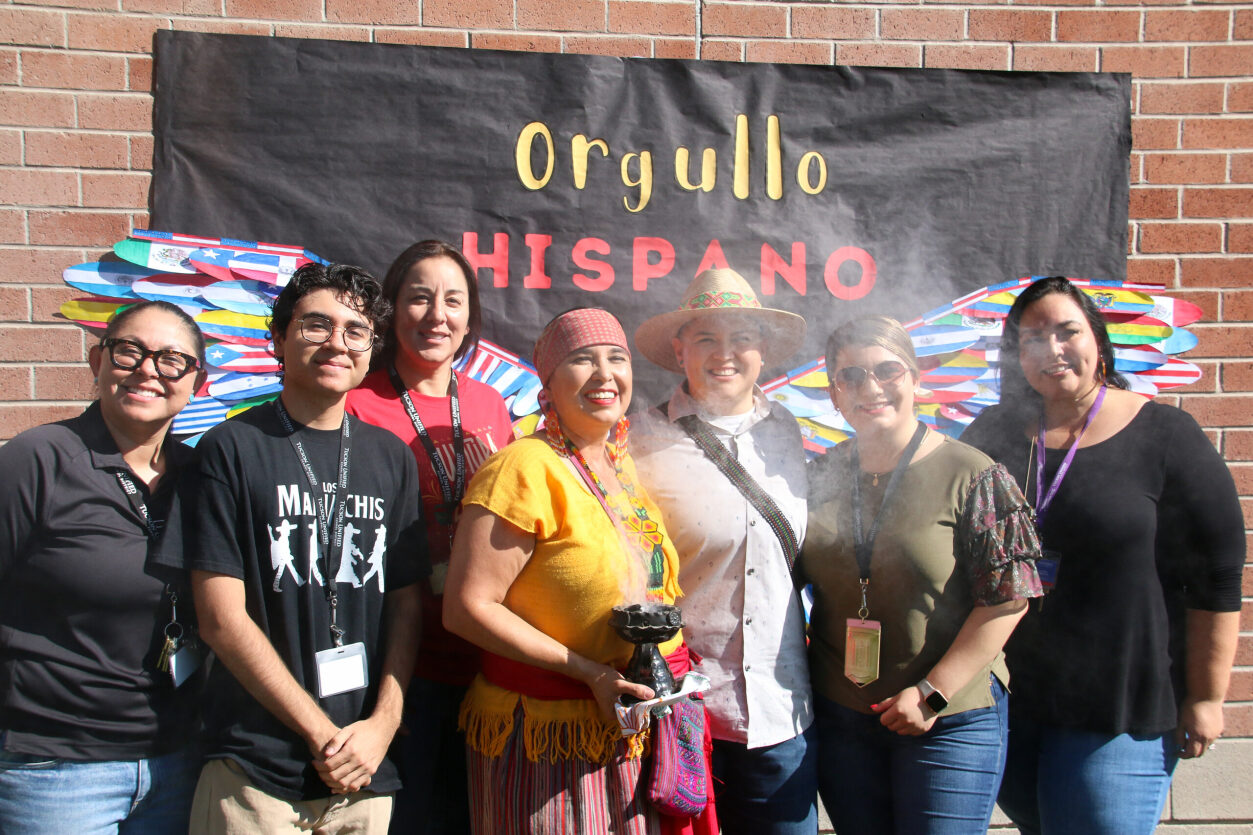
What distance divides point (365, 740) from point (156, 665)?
50 cm

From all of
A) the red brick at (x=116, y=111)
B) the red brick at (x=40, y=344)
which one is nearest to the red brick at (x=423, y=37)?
the red brick at (x=116, y=111)

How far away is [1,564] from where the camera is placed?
1763mm

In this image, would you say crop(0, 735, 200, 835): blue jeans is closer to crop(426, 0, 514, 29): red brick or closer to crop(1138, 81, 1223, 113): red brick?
crop(426, 0, 514, 29): red brick

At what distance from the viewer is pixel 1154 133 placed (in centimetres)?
310

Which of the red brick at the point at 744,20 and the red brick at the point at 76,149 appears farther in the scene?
the red brick at the point at 744,20

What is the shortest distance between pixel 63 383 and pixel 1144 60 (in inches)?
161

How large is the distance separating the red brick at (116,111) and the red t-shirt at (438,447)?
1412 millimetres

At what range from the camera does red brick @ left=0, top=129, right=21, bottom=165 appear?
9.14 feet

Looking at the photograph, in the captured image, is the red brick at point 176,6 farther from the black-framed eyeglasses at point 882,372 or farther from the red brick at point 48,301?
the black-framed eyeglasses at point 882,372

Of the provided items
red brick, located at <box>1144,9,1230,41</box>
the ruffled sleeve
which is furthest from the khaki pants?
red brick, located at <box>1144,9,1230,41</box>

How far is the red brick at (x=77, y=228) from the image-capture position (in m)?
2.79

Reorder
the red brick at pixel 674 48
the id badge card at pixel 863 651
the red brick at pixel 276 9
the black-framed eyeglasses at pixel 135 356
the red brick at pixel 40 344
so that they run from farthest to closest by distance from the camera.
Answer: the red brick at pixel 674 48
the red brick at pixel 276 9
the red brick at pixel 40 344
the id badge card at pixel 863 651
the black-framed eyeglasses at pixel 135 356

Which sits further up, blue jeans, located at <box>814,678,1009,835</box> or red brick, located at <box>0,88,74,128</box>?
red brick, located at <box>0,88,74,128</box>

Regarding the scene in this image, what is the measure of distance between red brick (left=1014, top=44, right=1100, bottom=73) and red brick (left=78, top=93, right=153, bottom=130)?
316cm
